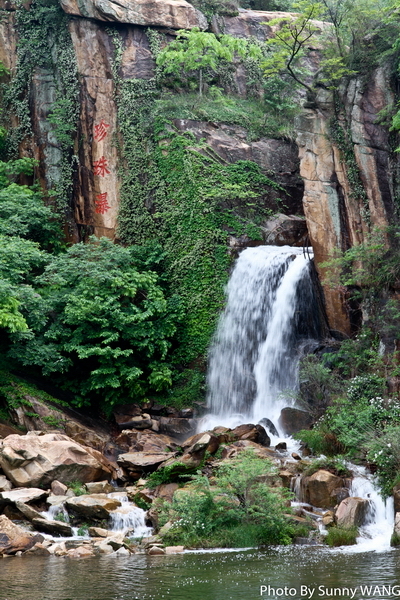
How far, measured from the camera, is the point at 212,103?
23.3m

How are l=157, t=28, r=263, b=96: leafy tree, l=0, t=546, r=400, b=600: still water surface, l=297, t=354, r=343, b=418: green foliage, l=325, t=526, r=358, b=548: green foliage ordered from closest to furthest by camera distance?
l=0, t=546, r=400, b=600: still water surface, l=325, t=526, r=358, b=548: green foliage, l=297, t=354, r=343, b=418: green foliage, l=157, t=28, r=263, b=96: leafy tree

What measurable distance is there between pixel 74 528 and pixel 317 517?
167 inches

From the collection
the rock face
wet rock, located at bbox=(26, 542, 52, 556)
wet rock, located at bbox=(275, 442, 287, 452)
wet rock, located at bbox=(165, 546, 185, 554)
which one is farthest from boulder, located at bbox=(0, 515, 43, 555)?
the rock face

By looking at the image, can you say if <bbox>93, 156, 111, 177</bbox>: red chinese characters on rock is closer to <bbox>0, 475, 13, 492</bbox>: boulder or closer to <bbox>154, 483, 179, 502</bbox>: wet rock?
<bbox>0, 475, 13, 492</bbox>: boulder

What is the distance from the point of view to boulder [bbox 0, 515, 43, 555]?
34.4 ft

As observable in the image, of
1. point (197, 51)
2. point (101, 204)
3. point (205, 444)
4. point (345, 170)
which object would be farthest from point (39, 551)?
point (197, 51)

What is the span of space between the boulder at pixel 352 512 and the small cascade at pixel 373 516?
137 mm

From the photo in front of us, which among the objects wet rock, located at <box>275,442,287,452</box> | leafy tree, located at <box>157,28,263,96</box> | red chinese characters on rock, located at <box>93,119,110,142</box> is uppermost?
leafy tree, located at <box>157,28,263,96</box>

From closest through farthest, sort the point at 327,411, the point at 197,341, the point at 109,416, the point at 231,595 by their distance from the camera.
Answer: the point at 231,595 < the point at 327,411 < the point at 109,416 < the point at 197,341

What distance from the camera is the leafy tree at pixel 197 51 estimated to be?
22422mm

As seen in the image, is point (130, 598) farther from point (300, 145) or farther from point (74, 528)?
point (300, 145)

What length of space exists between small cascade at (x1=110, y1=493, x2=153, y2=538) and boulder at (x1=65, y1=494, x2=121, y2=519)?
142 millimetres

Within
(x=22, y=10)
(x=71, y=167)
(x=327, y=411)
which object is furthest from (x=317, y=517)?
(x=22, y=10)

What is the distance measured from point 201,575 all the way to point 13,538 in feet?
12.2
